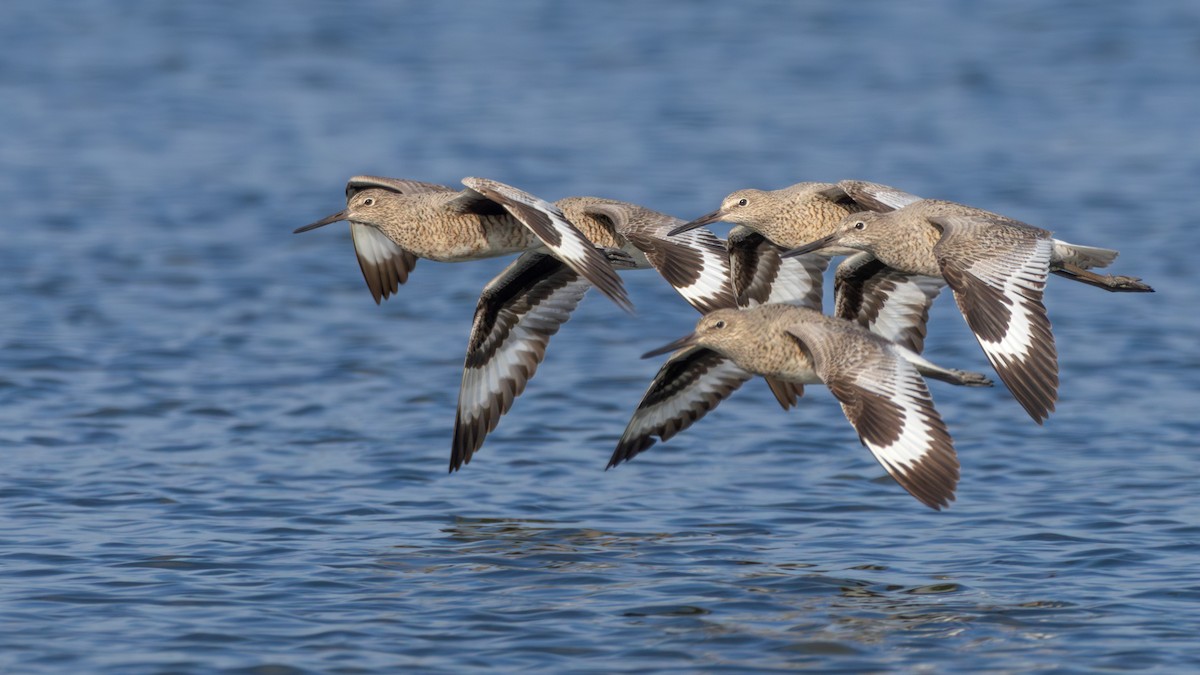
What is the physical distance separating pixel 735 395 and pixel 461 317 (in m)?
3.31

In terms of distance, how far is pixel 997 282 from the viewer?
29.5ft

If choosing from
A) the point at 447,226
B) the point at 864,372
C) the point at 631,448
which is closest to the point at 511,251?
the point at 447,226

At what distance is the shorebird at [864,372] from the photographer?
26.4 ft

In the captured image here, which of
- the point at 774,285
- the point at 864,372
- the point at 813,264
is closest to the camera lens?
the point at 864,372

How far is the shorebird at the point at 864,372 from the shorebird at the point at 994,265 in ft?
1.17

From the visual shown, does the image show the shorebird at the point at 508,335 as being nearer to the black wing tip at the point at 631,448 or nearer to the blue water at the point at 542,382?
the blue water at the point at 542,382

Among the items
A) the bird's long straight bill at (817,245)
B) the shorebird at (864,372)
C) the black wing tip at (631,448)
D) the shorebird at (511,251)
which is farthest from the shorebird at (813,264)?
the shorebird at (864,372)

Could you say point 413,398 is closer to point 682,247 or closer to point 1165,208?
point 682,247

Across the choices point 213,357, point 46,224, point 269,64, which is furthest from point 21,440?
point 269,64

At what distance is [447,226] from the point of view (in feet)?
33.5

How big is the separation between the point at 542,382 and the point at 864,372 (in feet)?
18.0

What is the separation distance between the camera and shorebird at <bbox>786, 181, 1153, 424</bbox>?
8844 mm

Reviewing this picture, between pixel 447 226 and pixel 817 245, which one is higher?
pixel 447 226

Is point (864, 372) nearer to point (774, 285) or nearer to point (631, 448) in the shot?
point (774, 285)
